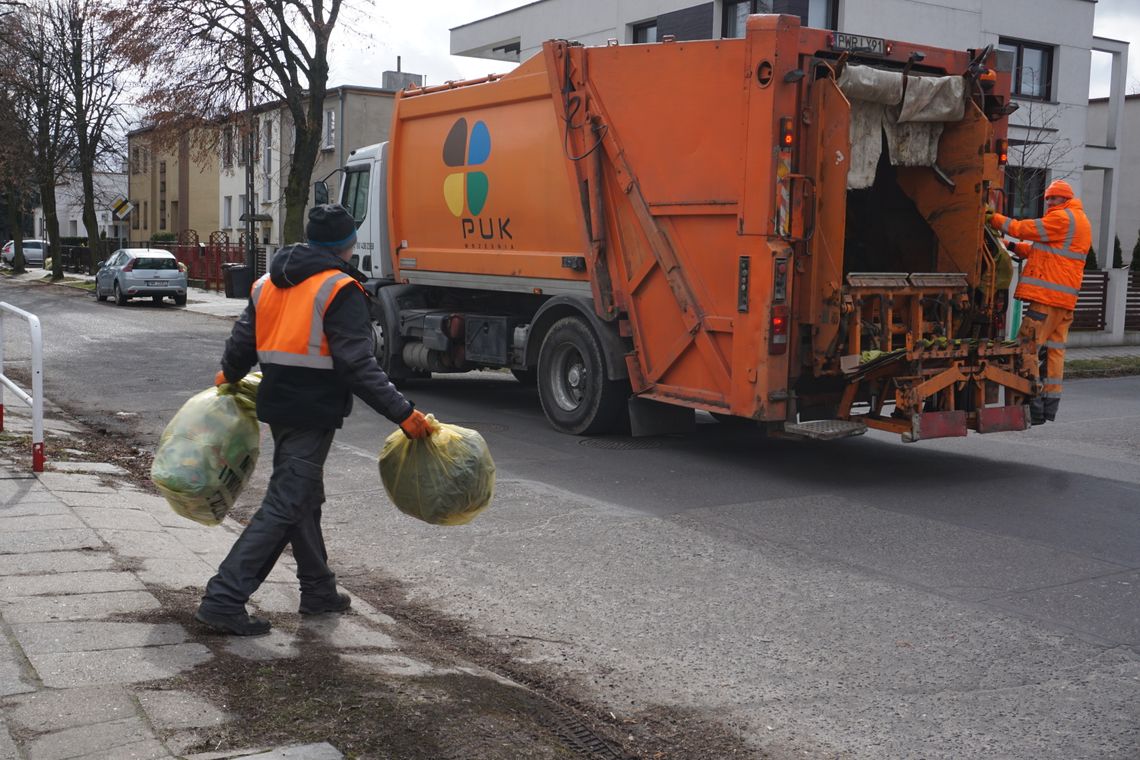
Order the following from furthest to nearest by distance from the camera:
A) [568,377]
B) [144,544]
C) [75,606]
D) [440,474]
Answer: [568,377] → [144,544] → [440,474] → [75,606]

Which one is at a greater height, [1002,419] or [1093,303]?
[1093,303]

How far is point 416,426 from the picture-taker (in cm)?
490

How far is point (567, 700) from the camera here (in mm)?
4406

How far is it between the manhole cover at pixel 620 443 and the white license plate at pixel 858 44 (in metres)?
Result: 3.42

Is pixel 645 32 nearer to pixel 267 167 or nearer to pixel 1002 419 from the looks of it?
pixel 1002 419

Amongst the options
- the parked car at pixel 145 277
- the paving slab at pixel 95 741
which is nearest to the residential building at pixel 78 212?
the parked car at pixel 145 277

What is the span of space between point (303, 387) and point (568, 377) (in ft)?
19.0

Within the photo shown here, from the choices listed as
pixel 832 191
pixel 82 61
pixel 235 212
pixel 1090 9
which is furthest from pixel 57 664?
pixel 235 212

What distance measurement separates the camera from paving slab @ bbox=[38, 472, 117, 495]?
7.13 meters

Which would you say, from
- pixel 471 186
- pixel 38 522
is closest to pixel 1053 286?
pixel 471 186

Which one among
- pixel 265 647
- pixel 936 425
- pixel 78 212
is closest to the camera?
pixel 265 647

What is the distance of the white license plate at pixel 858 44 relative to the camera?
8.41 metres

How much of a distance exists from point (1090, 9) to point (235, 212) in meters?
36.1

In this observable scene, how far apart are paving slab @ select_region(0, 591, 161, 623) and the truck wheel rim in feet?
18.7
